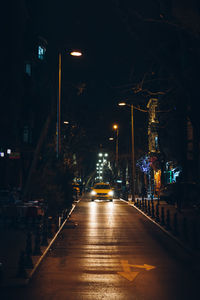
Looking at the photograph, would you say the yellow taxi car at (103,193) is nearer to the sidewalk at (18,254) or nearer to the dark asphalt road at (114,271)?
the sidewalk at (18,254)

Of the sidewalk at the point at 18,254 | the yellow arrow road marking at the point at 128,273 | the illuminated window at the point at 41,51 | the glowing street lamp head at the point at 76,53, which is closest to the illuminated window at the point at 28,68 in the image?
the illuminated window at the point at 41,51

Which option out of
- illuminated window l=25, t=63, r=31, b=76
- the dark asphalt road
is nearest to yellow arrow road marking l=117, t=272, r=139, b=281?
the dark asphalt road

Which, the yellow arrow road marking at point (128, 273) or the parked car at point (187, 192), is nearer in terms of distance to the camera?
Result: the yellow arrow road marking at point (128, 273)

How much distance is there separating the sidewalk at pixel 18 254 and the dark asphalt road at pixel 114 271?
23 cm

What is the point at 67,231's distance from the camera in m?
19.4

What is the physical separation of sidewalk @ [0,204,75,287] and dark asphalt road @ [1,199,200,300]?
23 cm

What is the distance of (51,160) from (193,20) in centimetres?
1254

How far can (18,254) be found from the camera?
40.4ft

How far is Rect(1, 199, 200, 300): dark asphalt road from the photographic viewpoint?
823cm

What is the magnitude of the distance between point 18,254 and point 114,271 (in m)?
3.04

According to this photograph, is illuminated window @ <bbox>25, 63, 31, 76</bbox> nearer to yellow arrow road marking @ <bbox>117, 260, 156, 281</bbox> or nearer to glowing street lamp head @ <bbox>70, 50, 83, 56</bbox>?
glowing street lamp head @ <bbox>70, 50, 83, 56</bbox>

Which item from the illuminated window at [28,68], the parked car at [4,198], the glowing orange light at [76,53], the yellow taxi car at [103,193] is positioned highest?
the illuminated window at [28,68]

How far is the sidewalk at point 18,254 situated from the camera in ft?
30.4

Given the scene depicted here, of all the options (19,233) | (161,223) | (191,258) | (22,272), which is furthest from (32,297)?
(161,223)
